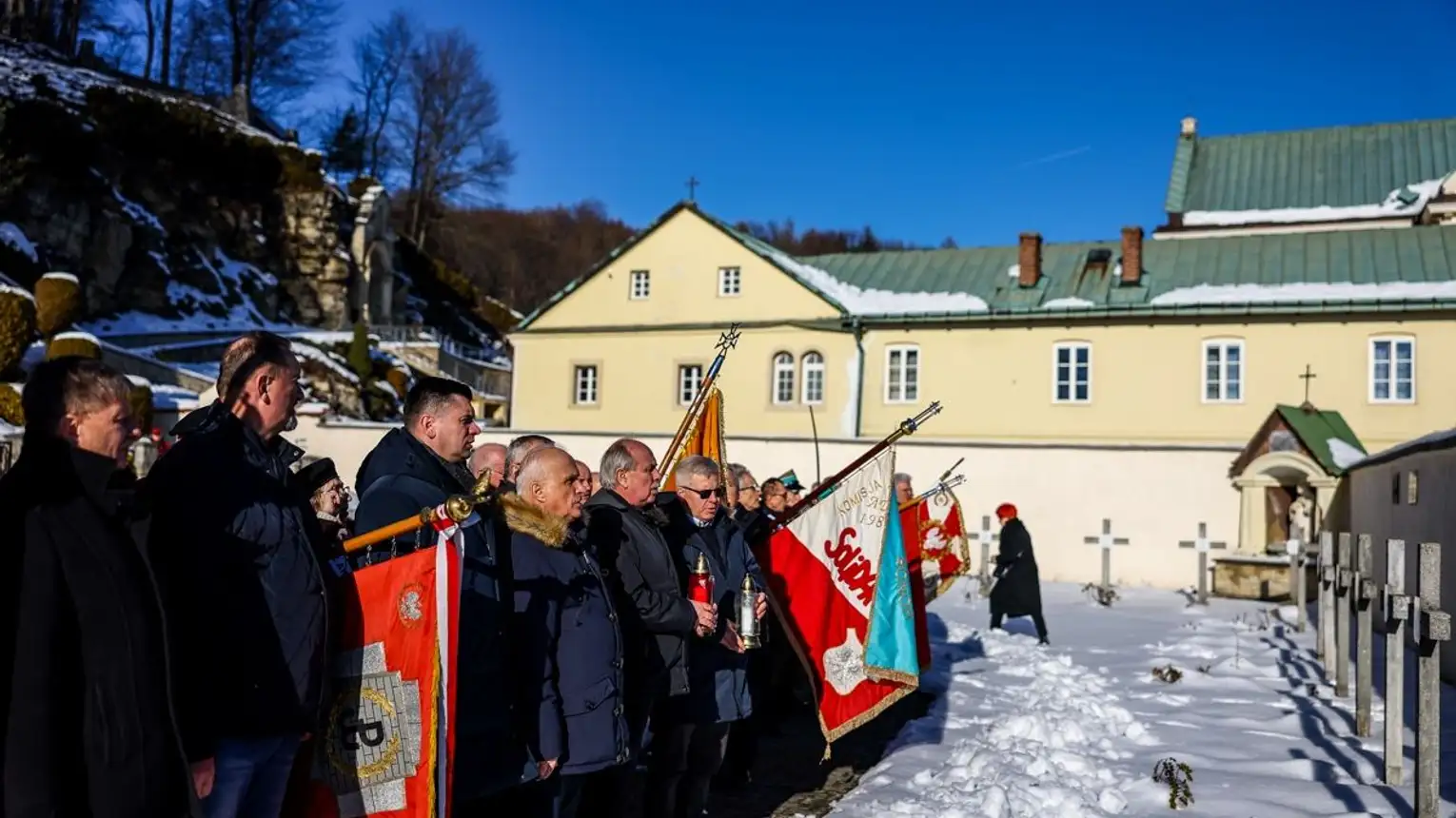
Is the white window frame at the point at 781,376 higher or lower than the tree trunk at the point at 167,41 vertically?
lower

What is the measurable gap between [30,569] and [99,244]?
3791 cm

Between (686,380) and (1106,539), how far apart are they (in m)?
13.7

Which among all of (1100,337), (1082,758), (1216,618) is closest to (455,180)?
(1100,337)

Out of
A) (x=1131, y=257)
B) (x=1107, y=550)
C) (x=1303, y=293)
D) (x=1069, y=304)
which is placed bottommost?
(x=1107, y=550)

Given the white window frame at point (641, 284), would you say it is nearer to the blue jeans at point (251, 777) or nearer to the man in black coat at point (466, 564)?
the man in black coat at point (466, 564)

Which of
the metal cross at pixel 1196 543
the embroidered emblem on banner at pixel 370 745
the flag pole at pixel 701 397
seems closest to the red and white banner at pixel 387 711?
the embroidered emblem on banner at pixel 370 745

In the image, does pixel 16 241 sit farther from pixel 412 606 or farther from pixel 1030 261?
pixel 412 606

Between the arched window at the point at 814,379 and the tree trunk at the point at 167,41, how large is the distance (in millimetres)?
37389

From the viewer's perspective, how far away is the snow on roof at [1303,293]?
Result: 25781 millimetres

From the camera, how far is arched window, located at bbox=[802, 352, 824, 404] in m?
30.5

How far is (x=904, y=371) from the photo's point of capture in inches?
1175

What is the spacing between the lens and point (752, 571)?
6.52 metres

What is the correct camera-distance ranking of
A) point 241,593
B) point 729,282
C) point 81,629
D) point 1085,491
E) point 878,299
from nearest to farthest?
point 81,629 < point 241,593 < point 1085,491 < point 878,299 < point 729,282

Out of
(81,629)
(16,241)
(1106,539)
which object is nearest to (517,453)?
(81,629)
